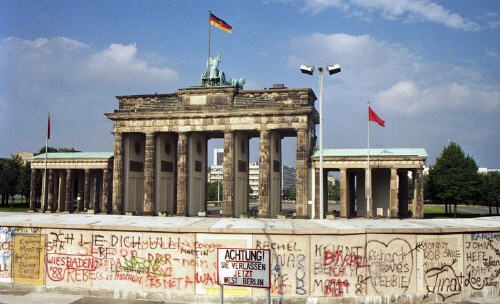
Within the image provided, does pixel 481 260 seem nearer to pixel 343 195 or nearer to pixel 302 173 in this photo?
pixel 302 173

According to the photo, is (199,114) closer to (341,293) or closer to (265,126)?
(265,126)

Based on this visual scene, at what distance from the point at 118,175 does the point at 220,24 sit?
89.9ft

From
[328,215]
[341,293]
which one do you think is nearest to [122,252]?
[341,293]

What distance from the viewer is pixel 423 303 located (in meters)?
16.8

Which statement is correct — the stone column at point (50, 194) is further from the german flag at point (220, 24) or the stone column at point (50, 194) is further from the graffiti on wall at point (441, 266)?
the graffiti on wall at point (441, 266)

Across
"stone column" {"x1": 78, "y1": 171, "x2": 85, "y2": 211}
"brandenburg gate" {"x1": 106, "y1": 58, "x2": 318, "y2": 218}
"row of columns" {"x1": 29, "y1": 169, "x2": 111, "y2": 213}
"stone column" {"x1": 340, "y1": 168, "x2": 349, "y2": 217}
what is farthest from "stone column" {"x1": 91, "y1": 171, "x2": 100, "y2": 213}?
"stone column" {"x1": 340, "y1": 168, "x2": 349, "y2": 217}

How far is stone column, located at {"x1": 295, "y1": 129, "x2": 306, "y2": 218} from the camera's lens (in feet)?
195

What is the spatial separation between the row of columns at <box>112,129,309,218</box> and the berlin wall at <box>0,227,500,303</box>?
42009 mm

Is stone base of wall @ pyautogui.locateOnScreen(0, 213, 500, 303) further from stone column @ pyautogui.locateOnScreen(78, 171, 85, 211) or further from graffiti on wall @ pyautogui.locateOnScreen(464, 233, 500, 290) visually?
stone column @ pyautogui.locateOnScreen(78, 171, 85, 211)

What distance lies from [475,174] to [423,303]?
5673 cm

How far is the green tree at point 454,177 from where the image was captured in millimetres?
65250

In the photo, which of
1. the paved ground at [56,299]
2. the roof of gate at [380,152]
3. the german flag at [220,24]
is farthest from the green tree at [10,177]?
the paved ground at [56,299]

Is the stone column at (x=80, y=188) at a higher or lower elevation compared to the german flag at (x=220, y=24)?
lower

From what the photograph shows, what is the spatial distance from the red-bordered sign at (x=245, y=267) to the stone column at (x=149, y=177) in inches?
2097
